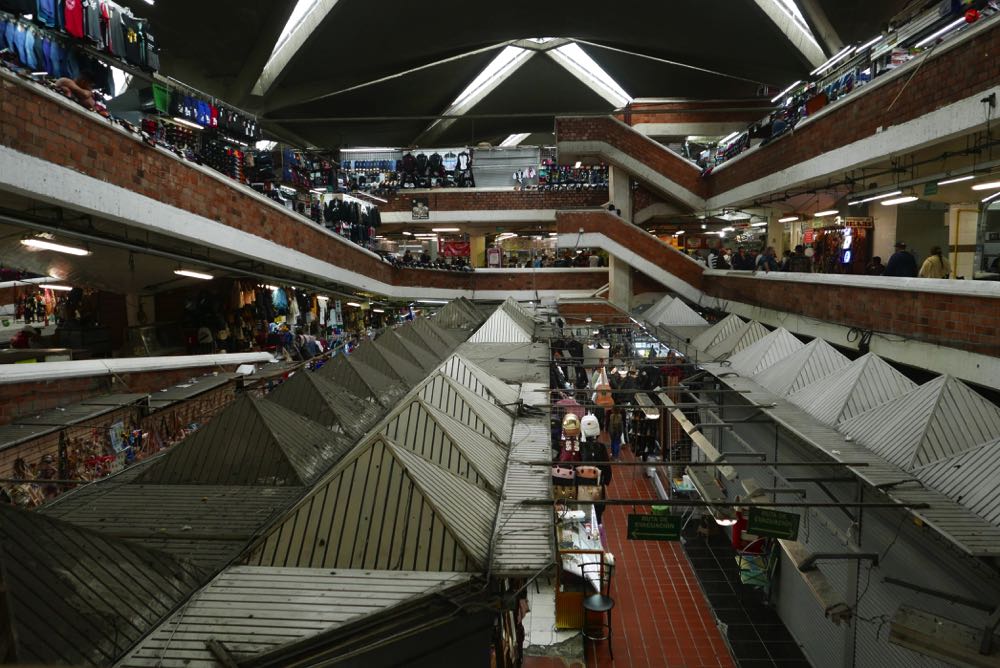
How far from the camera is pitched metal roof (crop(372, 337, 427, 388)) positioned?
30.7 feet

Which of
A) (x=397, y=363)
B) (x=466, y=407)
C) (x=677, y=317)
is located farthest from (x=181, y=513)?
(x=677, y=317)

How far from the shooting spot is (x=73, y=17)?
9500mm

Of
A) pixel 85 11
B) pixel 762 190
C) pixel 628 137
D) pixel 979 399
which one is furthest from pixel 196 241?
pixel 628 137

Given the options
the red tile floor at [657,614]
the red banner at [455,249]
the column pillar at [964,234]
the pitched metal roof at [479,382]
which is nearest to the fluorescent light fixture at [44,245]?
the pitched metal roof at [479,382]

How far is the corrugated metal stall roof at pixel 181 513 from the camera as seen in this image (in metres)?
4.04

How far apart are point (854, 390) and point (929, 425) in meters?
1.47

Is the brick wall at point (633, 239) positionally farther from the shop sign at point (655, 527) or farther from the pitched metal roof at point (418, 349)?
the shop sign at point (655, 527)

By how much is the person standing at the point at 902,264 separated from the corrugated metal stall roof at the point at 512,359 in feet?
18.8

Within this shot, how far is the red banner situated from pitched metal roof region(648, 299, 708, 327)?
51.2 feet

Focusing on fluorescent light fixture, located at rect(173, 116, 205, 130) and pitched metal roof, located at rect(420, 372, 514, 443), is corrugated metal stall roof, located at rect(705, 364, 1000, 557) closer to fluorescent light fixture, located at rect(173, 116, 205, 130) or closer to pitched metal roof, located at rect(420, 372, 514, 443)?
pitched metal roof, located at rect(420, 372, 514, 443)

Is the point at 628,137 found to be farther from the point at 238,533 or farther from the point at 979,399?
the point at 238,533

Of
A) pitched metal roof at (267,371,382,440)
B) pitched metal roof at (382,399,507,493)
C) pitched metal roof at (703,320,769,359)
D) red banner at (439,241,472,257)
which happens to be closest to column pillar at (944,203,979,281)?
pitched metal roof at (703,320,769,359)

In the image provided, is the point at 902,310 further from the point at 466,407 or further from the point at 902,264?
the point at 466,407

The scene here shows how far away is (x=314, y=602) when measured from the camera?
3395 mm
